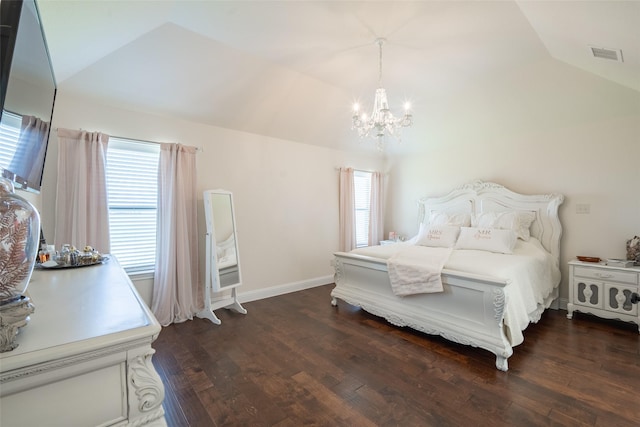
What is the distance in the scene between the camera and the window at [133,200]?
9.86ft

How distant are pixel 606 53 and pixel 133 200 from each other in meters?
4.74

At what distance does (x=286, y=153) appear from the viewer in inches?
171

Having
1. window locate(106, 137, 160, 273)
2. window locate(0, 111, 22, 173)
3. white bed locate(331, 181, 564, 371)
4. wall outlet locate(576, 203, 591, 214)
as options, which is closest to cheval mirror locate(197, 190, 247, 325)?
window locate(106, 137, 160, 273)

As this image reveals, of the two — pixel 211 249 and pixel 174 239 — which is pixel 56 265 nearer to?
pixel 174 239

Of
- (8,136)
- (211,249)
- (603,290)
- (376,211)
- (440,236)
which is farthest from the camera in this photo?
(376,211)

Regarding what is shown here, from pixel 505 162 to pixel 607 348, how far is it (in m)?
2.51

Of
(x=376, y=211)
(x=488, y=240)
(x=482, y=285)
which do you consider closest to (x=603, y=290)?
(x=488, y=240)

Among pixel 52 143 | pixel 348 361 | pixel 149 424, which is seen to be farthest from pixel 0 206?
pixel 52 143

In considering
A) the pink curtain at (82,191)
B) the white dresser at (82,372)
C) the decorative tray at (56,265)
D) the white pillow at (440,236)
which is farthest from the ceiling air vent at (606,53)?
the pink curtain at (82,191)

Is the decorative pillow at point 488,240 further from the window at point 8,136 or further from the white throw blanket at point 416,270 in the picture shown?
the window at point 8,136

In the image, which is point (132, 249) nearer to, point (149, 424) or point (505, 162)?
point (149, 424)

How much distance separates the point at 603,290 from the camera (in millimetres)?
2957

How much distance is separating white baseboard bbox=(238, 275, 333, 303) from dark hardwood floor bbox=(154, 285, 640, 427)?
72 centimetres

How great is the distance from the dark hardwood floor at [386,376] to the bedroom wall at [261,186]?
1.19 metres
